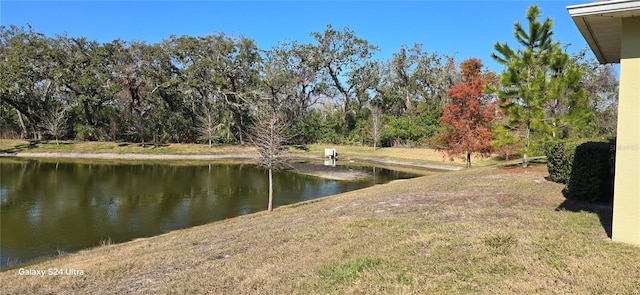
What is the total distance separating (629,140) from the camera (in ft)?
19.4

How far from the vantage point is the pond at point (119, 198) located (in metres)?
14.7

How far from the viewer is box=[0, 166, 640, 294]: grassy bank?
5012 millimetres

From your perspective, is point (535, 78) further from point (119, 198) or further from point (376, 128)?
point (376, 128)

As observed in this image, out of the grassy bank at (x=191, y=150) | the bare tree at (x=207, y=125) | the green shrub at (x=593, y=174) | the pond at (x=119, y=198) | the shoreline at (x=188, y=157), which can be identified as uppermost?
the bare tree at (x=207, y=125)

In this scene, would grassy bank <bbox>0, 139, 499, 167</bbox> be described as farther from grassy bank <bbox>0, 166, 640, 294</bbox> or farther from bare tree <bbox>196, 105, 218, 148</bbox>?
grassy bank <bbox>0, 166, 640, 294</bbox>

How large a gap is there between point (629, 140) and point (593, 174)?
4.79m

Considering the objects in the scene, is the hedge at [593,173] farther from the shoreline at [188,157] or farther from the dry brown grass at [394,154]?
the dry brown grass at [394,154]

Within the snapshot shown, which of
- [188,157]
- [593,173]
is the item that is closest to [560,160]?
[593,173]

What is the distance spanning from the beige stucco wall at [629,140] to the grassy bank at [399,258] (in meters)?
0.46

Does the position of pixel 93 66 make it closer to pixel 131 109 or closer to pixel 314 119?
pixel 131 109

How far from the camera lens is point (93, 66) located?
1849 inches

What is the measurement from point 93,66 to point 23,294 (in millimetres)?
46498

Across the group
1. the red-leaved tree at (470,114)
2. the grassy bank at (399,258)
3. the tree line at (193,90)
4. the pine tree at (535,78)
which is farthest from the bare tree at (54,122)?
the pine tree at (535,78)

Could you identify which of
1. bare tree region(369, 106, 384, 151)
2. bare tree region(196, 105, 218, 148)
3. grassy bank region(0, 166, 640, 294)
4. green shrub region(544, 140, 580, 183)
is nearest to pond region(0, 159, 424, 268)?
grassy bank region(0, 166, 640, 294)
